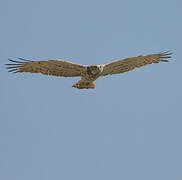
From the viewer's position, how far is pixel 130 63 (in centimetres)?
2356

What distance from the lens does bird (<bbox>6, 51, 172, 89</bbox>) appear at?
22469 mm

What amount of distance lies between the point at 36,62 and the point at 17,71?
1.19m

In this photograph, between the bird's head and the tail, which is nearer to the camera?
the bird's head

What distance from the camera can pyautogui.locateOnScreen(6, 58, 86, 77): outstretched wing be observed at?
22.5 metres

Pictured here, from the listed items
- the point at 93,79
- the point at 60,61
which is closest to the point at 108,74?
the point at 93,79

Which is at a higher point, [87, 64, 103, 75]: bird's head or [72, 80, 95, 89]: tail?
[87, 64, 103, 75]: bird's head

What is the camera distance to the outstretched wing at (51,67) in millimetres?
22453

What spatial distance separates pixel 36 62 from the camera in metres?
22.4

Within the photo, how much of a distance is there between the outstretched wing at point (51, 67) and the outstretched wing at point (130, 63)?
143cm

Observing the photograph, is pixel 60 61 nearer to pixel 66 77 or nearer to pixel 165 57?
pixel 66 77

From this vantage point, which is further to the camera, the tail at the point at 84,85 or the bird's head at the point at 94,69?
the tail at the point at 84,85

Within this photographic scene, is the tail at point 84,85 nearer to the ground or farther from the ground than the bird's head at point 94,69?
nearer to the ground

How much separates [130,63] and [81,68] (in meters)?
2.62

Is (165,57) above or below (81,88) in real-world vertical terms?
above
